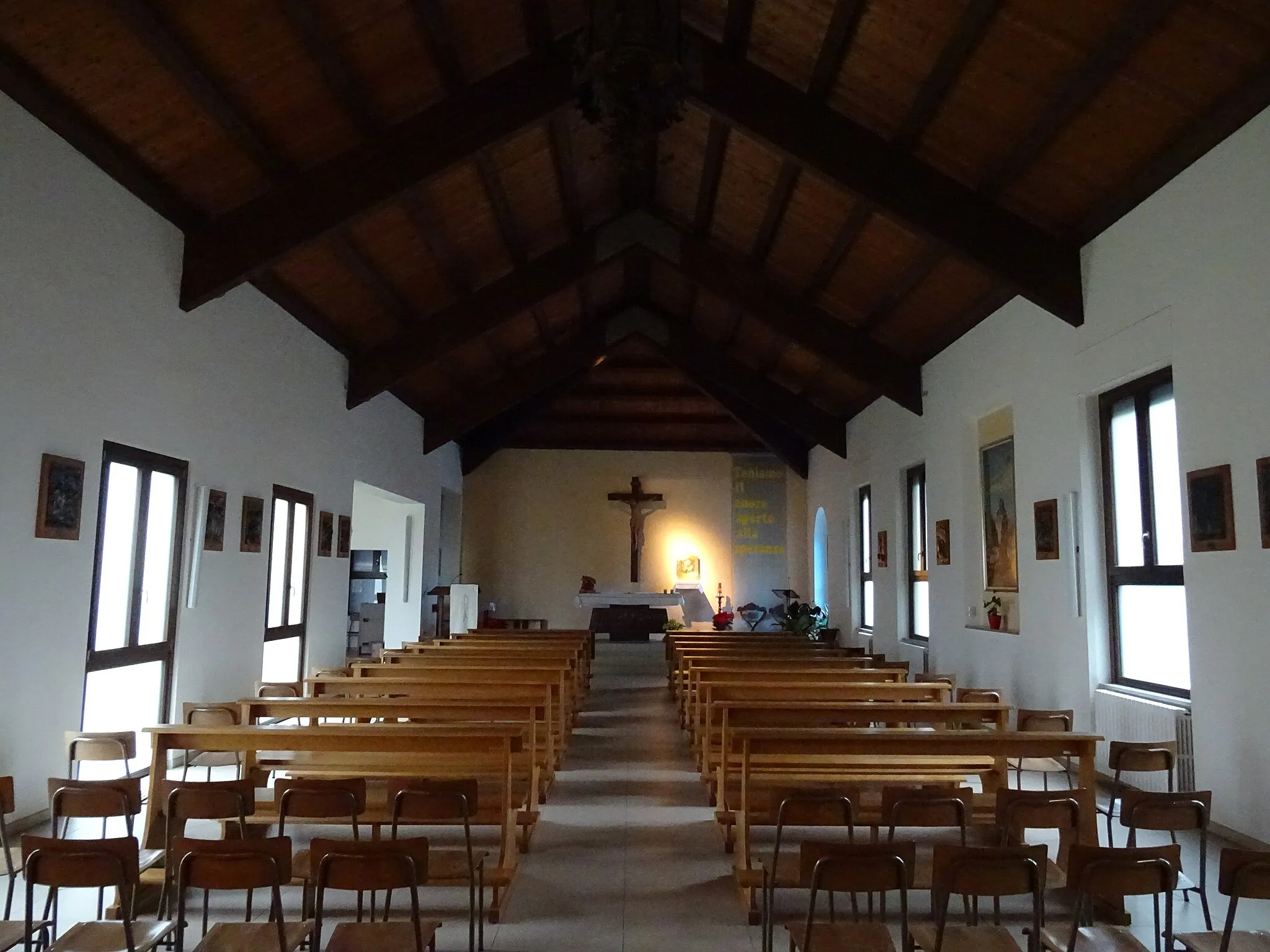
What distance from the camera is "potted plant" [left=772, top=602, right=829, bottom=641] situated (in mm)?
14977

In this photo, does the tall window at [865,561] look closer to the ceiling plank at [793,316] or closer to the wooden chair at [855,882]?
the ceiling plank at [793,316]

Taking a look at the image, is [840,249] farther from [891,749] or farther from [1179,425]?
[891,749]

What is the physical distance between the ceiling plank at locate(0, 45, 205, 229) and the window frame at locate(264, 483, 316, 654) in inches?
119

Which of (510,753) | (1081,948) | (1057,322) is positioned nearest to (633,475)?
(1057,322)

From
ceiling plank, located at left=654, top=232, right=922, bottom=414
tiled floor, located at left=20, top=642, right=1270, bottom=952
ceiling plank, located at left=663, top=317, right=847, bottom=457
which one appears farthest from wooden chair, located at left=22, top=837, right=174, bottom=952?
ceiling plank, located at left=663, top=317, right=847, bottom=457

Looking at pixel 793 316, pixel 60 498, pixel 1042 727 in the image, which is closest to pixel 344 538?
pixel 60 498

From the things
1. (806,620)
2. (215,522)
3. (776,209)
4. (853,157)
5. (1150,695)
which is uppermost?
(776,209)

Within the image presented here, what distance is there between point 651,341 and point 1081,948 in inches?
492

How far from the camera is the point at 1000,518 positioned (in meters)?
9.09

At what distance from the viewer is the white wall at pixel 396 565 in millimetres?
14938

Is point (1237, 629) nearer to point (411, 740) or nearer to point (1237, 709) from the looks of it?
point (1237, 709)

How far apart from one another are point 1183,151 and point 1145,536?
2580 mm

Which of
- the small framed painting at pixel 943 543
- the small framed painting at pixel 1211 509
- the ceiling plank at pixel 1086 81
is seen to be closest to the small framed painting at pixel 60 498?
the ceiling plank at pixel 1086 81

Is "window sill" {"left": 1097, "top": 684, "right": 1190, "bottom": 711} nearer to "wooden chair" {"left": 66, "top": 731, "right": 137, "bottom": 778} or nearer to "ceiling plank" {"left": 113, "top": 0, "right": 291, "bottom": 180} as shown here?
"wooden chair" {"left": 66, "top": 731, "right": 137, "bottom": 778}
